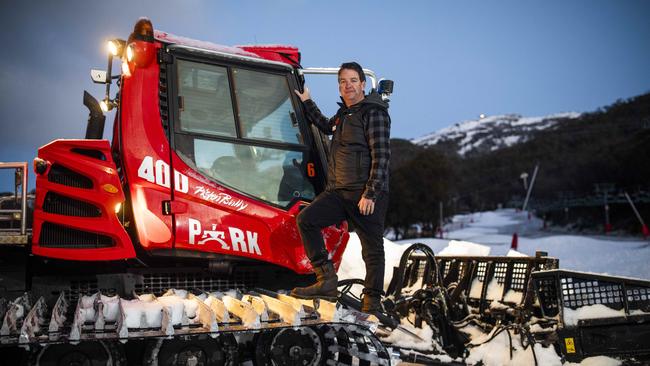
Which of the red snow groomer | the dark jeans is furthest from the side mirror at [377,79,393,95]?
the dark jeans

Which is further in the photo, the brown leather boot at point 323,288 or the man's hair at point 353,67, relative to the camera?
the man's hair at point 353,67

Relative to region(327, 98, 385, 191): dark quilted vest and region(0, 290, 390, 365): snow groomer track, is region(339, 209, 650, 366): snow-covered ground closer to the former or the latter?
region(0, 290, 390, 365): snow groomer track

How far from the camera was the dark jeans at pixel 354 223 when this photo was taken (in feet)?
14.4

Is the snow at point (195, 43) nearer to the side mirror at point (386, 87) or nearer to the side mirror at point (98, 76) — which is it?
the side mirror at point (98, 76)

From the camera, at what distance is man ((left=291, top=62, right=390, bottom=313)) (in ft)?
14.1

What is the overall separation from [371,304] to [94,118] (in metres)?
2.97

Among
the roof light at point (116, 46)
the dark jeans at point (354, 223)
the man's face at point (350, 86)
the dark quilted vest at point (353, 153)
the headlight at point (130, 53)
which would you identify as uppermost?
the roof light at point (116, 46)

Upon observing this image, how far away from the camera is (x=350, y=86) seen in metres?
4.55

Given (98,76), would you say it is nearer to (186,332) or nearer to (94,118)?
(94,118)

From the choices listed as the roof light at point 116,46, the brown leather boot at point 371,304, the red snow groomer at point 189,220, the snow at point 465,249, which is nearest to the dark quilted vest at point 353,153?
the red snow groomer at point 189,220

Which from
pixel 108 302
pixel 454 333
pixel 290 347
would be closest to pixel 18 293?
pixel 108 302

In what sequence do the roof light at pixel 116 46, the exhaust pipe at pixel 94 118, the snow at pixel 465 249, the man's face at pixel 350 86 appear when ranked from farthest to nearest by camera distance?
the snow at pixel 465 249 → the exhaust pipe at pixel 94 118 → the roof light at pixel 116 46 → the man's face at pixel 350 86

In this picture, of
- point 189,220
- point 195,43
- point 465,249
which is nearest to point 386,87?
point 195,43

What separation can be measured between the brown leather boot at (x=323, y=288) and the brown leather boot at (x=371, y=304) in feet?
0.72
